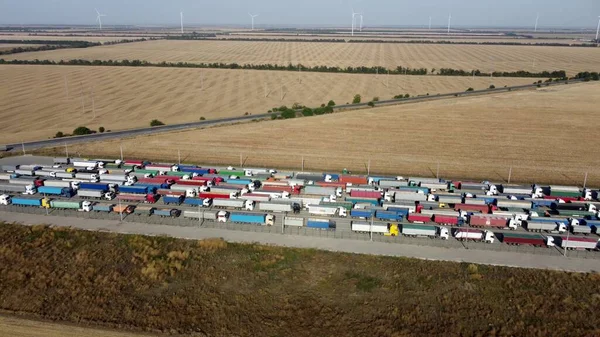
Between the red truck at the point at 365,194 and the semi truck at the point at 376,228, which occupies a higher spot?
the red truck at the point at 365,194

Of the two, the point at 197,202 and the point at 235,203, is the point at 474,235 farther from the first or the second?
the point at 197,202

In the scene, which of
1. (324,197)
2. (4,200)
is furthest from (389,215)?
(4,200)

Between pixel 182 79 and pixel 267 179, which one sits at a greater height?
pixel 182 79

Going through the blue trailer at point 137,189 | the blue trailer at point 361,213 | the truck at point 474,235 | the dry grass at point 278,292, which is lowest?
the dry grass at point 278,292

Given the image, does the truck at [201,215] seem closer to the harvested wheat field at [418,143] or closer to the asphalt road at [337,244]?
the asphalt road at [337,244]

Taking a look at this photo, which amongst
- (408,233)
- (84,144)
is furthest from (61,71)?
(408,233)

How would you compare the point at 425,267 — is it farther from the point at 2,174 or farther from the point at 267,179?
the point at 2,174

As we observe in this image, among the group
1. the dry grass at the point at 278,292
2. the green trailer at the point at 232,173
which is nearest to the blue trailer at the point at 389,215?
the dry grass at the point at 278,292
